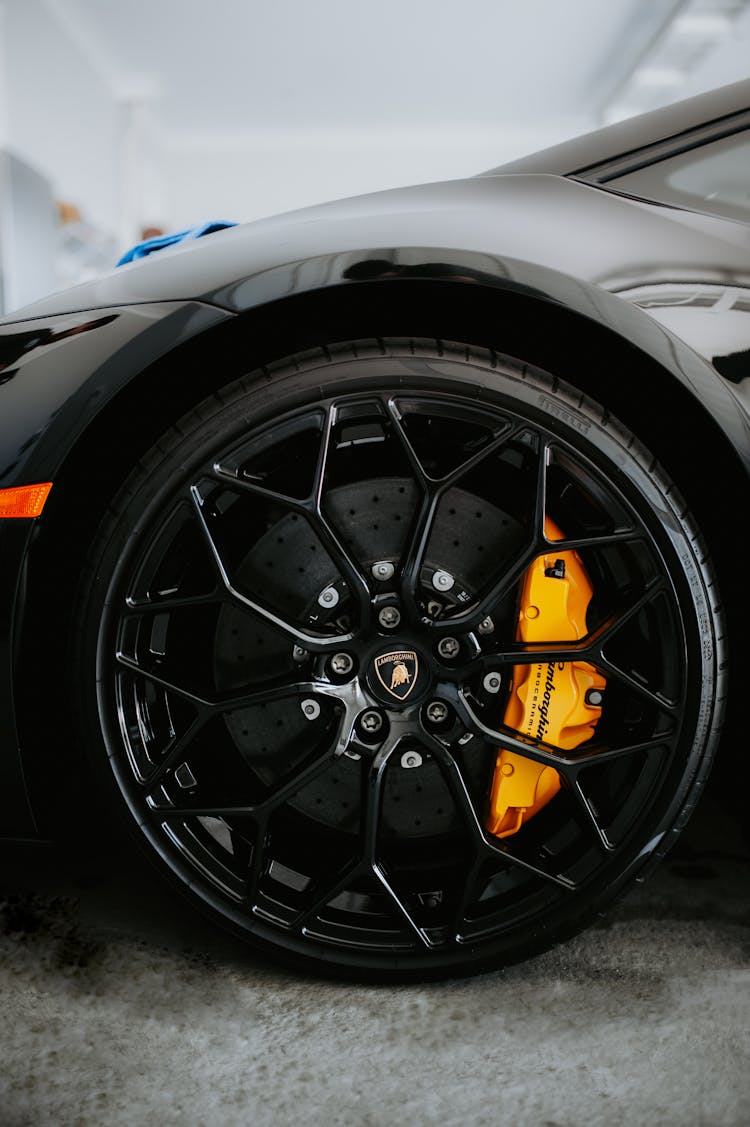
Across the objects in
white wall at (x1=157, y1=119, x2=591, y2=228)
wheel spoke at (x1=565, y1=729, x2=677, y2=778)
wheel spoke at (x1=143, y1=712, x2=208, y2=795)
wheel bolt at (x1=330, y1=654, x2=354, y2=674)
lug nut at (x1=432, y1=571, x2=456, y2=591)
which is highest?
white wall at (x1=157, y1=119, x2=591, y2=228)

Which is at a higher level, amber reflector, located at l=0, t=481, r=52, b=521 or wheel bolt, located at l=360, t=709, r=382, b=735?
amber reflector, located at l=0, t=481, r=52, b=521

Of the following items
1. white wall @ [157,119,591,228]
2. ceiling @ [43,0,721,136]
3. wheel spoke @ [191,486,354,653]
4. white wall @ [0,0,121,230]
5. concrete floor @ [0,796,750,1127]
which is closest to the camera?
concrete floor @ [0,796,750,1127]

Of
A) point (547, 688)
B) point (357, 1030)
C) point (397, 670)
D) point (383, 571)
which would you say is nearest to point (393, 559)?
point (383, 571)

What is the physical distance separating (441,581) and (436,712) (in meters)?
0.15

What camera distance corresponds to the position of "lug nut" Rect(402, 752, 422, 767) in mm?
924

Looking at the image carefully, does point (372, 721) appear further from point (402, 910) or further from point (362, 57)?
point (362, 57)

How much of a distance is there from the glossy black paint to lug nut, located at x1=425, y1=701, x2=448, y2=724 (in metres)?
0.41

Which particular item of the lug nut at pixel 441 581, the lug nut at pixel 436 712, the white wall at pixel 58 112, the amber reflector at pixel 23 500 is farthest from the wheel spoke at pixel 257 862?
the white wall at pixel 58 112

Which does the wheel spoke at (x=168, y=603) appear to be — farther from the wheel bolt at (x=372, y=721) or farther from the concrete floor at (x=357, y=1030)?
the concrete floor at (x=357, y=1030)

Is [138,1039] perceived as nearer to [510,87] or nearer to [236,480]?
[236,480]

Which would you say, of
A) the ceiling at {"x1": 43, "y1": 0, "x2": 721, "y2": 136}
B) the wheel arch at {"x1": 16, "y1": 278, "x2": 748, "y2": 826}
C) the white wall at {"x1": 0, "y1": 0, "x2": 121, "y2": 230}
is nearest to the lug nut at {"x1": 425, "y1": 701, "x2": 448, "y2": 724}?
the wheel arch at {"x1": 16, "y1": 278, "x2": 748, "y2": 826}

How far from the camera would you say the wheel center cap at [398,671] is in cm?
87

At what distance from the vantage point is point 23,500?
2.90 feet

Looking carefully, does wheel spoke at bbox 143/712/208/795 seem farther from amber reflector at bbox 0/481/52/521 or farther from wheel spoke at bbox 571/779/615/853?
wheel spoke at bbox 571/779/615/853
